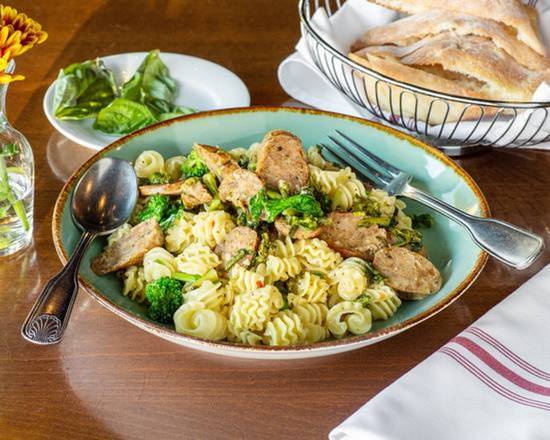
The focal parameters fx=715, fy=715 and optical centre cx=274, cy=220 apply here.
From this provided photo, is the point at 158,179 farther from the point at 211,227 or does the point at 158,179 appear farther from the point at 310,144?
the point at 310,144

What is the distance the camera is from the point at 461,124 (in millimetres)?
2061

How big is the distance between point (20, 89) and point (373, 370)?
1636 millimetres

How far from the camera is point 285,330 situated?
146 centimetres

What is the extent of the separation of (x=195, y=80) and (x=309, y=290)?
1224 millimetres

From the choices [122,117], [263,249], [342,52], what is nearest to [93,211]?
[263,249]

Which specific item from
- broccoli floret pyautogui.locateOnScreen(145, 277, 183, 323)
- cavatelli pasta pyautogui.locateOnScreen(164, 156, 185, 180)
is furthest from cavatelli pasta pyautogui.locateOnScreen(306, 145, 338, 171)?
broccoli floret pyautogui.locateOnScreen(145, 277, 183, 323)

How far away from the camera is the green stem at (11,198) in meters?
1.71

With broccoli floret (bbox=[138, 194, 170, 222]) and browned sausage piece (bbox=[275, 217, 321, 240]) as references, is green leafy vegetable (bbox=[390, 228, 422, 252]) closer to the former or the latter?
browned sausage piece (bbox=[275, 217, 321, 240])

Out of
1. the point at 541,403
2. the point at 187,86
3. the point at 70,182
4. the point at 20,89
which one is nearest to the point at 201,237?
the point at 70,182

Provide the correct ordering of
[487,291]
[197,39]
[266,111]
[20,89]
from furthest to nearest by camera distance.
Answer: [197,39] < [20,89] < [266,111] < [487,291]

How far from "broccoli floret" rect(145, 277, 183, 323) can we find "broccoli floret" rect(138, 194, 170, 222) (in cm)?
23

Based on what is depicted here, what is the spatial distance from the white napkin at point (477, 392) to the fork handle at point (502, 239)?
0.44 feet

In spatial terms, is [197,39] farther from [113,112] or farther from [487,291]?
[487,291]

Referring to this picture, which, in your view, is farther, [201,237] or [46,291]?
[201,237]
